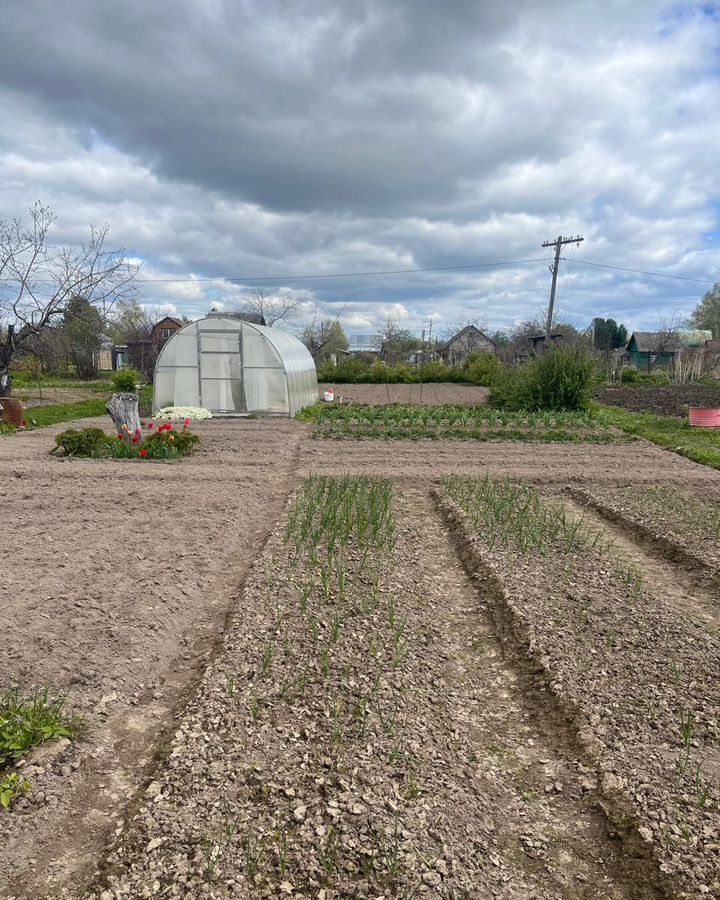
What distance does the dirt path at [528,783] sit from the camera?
2.37 metres

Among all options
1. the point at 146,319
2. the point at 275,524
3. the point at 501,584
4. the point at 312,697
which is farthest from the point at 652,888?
the point at 146,319

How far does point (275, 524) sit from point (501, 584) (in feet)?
9.10

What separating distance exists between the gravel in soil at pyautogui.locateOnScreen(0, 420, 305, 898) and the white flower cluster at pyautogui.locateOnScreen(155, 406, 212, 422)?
21.8ft

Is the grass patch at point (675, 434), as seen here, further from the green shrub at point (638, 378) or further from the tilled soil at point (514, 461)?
the green shrub at point (638, 378)

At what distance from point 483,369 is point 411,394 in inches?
255

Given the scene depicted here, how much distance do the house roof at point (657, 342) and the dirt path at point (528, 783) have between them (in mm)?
47541

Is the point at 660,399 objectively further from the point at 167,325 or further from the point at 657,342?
the point at 167,325

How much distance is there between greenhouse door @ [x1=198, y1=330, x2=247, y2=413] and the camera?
16.6m

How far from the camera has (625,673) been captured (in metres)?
3.71

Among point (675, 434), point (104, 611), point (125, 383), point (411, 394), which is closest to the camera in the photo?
point (104, 611)

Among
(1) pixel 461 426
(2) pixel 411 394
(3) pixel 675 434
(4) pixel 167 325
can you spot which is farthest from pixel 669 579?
(4) pixel 167 325

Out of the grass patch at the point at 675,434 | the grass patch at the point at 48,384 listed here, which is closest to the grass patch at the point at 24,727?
the grass patch at the point at 675,434

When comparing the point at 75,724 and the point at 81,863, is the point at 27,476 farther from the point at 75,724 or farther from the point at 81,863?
the point at 81,863

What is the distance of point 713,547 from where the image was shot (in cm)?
601
